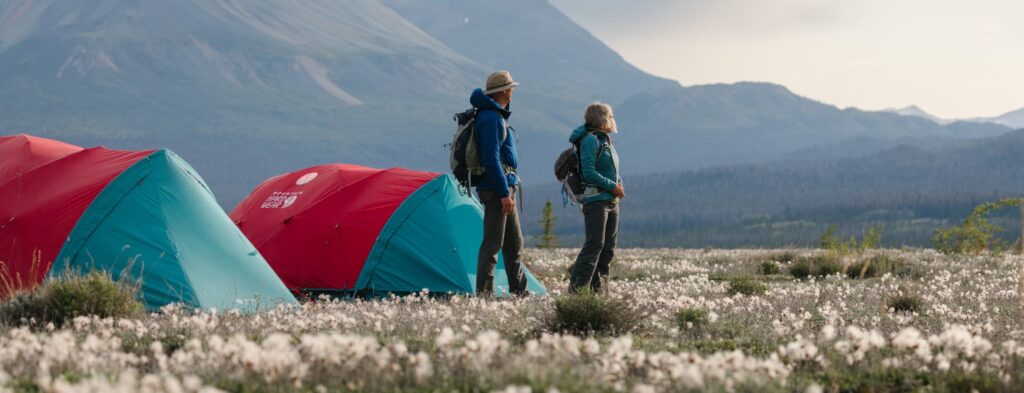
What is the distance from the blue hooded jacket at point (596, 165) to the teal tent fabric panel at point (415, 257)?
256 cm

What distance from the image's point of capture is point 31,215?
11.9m

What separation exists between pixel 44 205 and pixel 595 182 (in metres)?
6.54

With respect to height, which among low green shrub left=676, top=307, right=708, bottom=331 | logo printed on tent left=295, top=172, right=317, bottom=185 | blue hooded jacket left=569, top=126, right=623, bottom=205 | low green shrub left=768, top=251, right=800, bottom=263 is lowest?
low green shrub left=768, top=251, right=800, bottom=263

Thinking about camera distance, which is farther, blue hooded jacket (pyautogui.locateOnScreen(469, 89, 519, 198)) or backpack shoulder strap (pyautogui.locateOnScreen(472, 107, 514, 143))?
backpack shoulder strap (pyautogui.locateOnScreen(472, 107, 514, 143))

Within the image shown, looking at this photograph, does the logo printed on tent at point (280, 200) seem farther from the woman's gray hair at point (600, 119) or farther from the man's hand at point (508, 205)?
the woman's gray hair at point (600, 119)

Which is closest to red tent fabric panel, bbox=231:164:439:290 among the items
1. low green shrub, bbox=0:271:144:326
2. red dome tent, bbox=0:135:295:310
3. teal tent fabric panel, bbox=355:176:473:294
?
teal tent fabric panel, bbox=355:176:473:294

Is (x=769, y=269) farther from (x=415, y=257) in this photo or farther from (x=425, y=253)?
(x=415, y=257)

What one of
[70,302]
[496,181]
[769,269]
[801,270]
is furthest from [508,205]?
[769,269]

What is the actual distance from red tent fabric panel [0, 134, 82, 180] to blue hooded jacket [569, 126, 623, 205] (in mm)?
6612

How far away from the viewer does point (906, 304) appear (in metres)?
12.2

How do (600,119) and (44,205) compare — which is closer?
(44,205)

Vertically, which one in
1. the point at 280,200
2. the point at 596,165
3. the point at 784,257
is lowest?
the point at 784,257

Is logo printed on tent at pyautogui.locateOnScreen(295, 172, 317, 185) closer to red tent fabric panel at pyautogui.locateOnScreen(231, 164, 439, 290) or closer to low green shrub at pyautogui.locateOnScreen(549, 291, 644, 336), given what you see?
red tent fabric panel at pyautogui.locateOnScreen(231, 164, 439, 290)

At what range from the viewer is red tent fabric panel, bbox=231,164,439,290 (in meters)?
14.7
